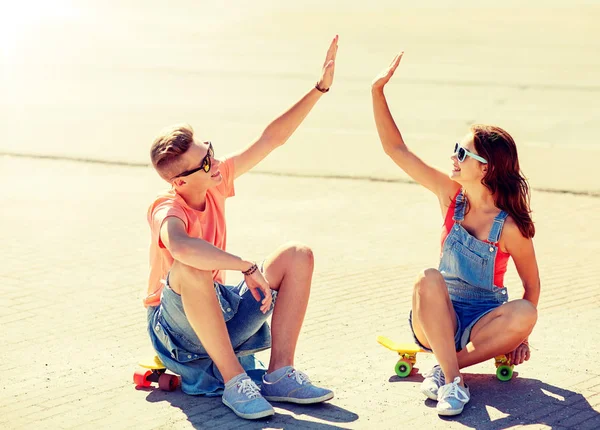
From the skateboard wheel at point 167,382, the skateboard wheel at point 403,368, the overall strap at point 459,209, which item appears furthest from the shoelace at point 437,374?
the skateboard wheel at point 167,382

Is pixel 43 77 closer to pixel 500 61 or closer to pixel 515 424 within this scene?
pixel 500 61

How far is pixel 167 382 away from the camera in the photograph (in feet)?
15.0

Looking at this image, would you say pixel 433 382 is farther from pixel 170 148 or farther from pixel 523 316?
pixel 170 148

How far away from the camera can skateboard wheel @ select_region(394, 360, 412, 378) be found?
15.7 ft

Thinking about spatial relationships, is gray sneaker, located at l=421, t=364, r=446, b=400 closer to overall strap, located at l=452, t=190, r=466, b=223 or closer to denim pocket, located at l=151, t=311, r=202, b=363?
overall strap, located at l=452, t=190, r=466, b=223

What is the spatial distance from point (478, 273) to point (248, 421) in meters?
1.27

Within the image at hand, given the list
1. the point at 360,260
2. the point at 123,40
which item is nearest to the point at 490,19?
the point at 123,40

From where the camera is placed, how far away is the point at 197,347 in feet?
14.8

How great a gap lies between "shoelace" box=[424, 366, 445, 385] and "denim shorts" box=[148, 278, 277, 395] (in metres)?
0.78

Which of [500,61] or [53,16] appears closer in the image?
[500,61]

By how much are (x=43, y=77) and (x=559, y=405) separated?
46.3ft

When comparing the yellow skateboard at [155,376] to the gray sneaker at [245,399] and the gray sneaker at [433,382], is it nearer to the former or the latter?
the gray sneaker at [245,399]

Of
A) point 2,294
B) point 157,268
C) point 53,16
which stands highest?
point 53,16

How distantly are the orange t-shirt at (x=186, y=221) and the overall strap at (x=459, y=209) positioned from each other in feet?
3.52
